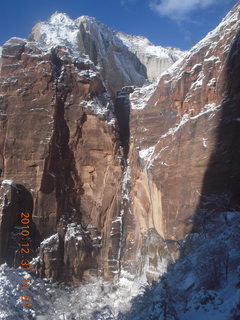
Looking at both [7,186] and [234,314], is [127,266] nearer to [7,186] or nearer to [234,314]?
[7,186]

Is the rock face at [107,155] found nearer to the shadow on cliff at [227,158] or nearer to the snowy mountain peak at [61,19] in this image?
the shadow on cliff at [227,158]

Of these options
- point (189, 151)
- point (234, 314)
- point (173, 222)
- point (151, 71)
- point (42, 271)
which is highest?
point (151, 71)

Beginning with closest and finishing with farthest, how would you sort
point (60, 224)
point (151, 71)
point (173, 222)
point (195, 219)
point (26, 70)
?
point (195, 219) → point (173, 222) → point (60, 224) → point (26, 70) → point (151, 71)

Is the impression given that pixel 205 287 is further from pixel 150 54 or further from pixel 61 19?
pixel 150 54

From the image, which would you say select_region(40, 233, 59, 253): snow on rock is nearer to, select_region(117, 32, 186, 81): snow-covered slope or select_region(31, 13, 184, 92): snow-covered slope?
select_region(31, 13, 184, 92): snow-covered slope

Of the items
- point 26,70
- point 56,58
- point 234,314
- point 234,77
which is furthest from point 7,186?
point 234,314

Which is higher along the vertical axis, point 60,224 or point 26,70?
point 26,70

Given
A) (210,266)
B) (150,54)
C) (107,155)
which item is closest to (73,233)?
(107,155)
